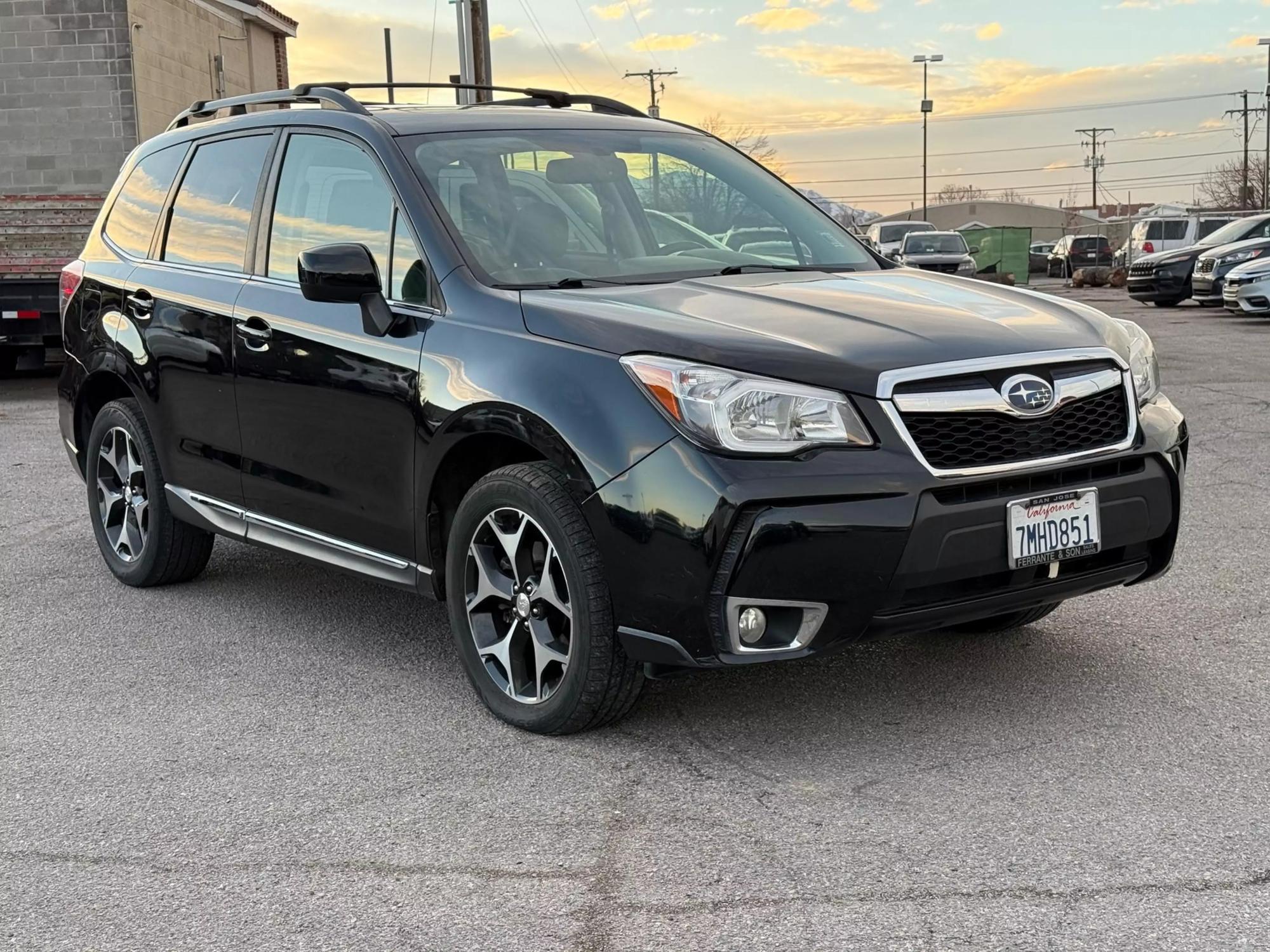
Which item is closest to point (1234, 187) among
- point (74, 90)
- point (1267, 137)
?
point (1267, 137)

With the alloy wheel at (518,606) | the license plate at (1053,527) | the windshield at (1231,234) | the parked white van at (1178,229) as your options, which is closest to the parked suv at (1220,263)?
the windshield at (1231,234)

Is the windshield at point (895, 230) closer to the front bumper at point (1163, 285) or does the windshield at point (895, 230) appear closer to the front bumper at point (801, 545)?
the front bumper at point (1163, 285)

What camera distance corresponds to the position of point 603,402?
3.61 m

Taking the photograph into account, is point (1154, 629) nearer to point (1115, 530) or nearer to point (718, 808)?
point (1115, 530)

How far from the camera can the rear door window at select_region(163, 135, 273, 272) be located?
16.9 feet

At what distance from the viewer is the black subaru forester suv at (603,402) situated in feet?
11.4

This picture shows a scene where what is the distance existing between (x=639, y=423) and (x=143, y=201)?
3359 millimetres

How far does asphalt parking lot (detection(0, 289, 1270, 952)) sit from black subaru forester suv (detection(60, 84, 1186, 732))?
0.34 m

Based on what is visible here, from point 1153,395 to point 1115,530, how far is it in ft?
1.70

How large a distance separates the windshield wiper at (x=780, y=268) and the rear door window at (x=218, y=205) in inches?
69.6

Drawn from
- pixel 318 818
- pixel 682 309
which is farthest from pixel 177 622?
pixel 682 309

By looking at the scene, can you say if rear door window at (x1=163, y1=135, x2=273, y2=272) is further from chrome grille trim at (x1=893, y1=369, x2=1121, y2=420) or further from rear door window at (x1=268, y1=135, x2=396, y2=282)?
chrome grille trim at (x1=893, y1=369, x2=1121, y2=420)

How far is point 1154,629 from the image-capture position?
16.0 ft

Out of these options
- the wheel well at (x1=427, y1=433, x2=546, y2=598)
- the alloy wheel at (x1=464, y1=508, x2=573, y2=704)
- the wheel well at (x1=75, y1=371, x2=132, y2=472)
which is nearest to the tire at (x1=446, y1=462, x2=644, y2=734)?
the alloy wheel at (x1=464, y1=508, x2=573, y2=704)
